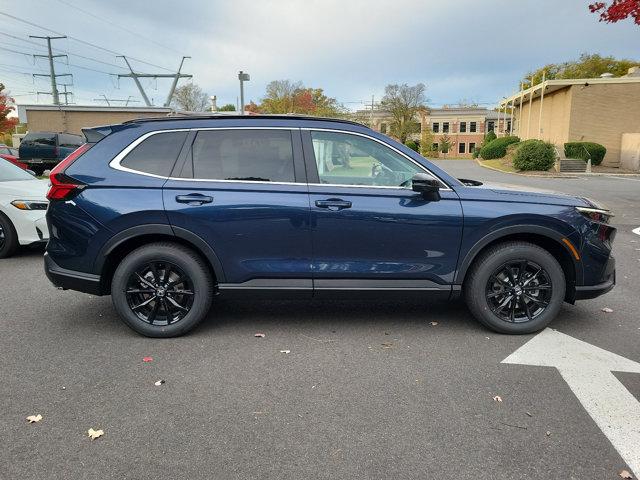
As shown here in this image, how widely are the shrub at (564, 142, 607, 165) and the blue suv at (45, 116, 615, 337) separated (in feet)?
103

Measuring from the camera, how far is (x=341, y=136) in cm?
427

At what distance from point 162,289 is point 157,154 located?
1154 mm

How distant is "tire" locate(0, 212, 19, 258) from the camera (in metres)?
7.03

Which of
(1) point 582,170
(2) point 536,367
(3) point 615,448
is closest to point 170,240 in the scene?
(2) point 536,367

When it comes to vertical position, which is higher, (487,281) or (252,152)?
(252,152)

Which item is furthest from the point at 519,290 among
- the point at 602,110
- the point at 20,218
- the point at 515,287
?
the point at 602,110

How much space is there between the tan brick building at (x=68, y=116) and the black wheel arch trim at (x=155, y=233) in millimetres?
32859

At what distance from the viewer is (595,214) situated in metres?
4.24

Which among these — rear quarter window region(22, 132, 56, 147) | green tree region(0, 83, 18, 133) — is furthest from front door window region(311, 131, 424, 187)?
green tree region(0, 83, 18, 133)

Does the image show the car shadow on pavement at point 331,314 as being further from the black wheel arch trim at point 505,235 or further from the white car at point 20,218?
the white car at point 20,218

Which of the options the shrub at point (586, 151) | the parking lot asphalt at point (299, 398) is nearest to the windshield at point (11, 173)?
the parking lot asphalt at point (299, 398)

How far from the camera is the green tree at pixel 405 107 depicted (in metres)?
78.8

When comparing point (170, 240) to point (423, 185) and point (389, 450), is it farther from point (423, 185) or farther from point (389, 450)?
point (389, 450)

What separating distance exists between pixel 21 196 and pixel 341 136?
5208mm
